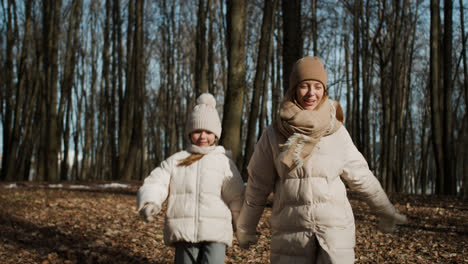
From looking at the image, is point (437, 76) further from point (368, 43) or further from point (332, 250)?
point (332, 250)

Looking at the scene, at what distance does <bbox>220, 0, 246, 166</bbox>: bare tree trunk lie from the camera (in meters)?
7.38

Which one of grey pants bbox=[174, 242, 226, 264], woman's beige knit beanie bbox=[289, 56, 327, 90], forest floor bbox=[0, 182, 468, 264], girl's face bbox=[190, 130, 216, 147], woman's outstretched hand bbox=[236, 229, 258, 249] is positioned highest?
woman's beige knit beanie bbox=[289, 56, 327, 90]

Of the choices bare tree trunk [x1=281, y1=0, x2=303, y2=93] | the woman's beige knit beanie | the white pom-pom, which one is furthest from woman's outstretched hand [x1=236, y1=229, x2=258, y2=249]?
bare tree trunk [x1=281, y1=0, x2=303, y2=93]

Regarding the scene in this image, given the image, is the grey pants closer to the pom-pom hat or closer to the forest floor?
the pom-pom hat

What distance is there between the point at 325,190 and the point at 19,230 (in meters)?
5.68

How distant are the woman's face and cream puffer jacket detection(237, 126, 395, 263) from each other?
231 mm

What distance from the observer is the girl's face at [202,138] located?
348cm

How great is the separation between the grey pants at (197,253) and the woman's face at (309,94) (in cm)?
129

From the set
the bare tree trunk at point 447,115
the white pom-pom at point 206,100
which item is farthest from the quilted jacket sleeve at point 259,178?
the bare tree trunk at point 447,115

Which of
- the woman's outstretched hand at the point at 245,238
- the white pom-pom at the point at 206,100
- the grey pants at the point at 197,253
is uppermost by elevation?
the white pom-pom at the point at 206,100

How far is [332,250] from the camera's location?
234 centimetres

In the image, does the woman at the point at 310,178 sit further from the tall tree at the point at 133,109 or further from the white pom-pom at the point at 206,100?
the tall tree at the point at 133,109

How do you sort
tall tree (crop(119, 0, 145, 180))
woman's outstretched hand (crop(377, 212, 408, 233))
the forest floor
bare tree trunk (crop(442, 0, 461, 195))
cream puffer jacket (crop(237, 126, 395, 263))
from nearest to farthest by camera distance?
cream puffer jacket (crop(237, 126, 395, 263)), woman's outstretched hand (crop(377, 212, 408, 233)), the forest floor, bare tree trunk (crop(442, 0, 461, 195)), tall tree (crop(119, 0, 145, 180))

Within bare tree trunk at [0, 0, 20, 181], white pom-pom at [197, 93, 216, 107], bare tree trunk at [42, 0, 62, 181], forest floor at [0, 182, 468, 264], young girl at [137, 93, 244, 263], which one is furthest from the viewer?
bare tree trunk at [0, 0, 20, 181]
